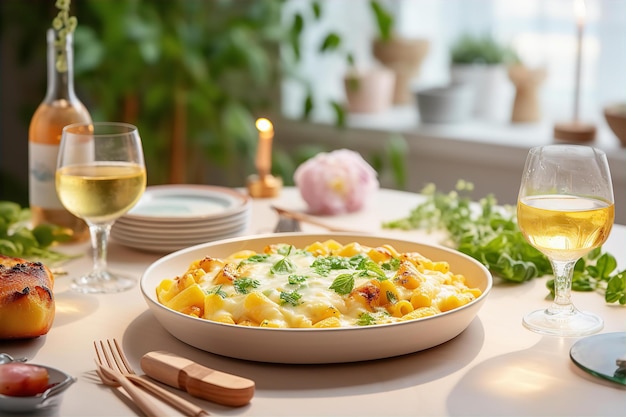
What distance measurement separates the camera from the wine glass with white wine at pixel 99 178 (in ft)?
4.79

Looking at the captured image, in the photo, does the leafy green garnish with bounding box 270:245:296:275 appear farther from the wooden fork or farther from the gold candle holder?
the gold candle holder

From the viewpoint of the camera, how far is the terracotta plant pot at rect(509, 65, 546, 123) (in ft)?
11.6

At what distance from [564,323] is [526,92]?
8.16ft

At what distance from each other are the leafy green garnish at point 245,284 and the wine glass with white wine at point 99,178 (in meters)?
0.34

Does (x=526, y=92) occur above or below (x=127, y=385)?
above

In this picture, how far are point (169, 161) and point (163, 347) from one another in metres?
2.64

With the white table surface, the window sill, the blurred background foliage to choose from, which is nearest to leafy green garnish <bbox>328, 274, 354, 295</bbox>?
the white table surface

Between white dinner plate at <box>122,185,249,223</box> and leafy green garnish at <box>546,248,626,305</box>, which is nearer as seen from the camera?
leafy green garnish at <box>546,248,626,305</box>

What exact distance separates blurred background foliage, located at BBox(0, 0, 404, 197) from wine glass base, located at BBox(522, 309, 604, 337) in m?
2.13

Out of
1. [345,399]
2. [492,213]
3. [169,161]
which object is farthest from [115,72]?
[345,399]

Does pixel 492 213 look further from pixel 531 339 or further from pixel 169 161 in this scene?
pixel 169 161

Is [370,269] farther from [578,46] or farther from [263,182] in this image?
[578,46]

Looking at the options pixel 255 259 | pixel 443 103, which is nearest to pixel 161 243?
pixel 255 259

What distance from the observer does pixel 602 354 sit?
113cm
